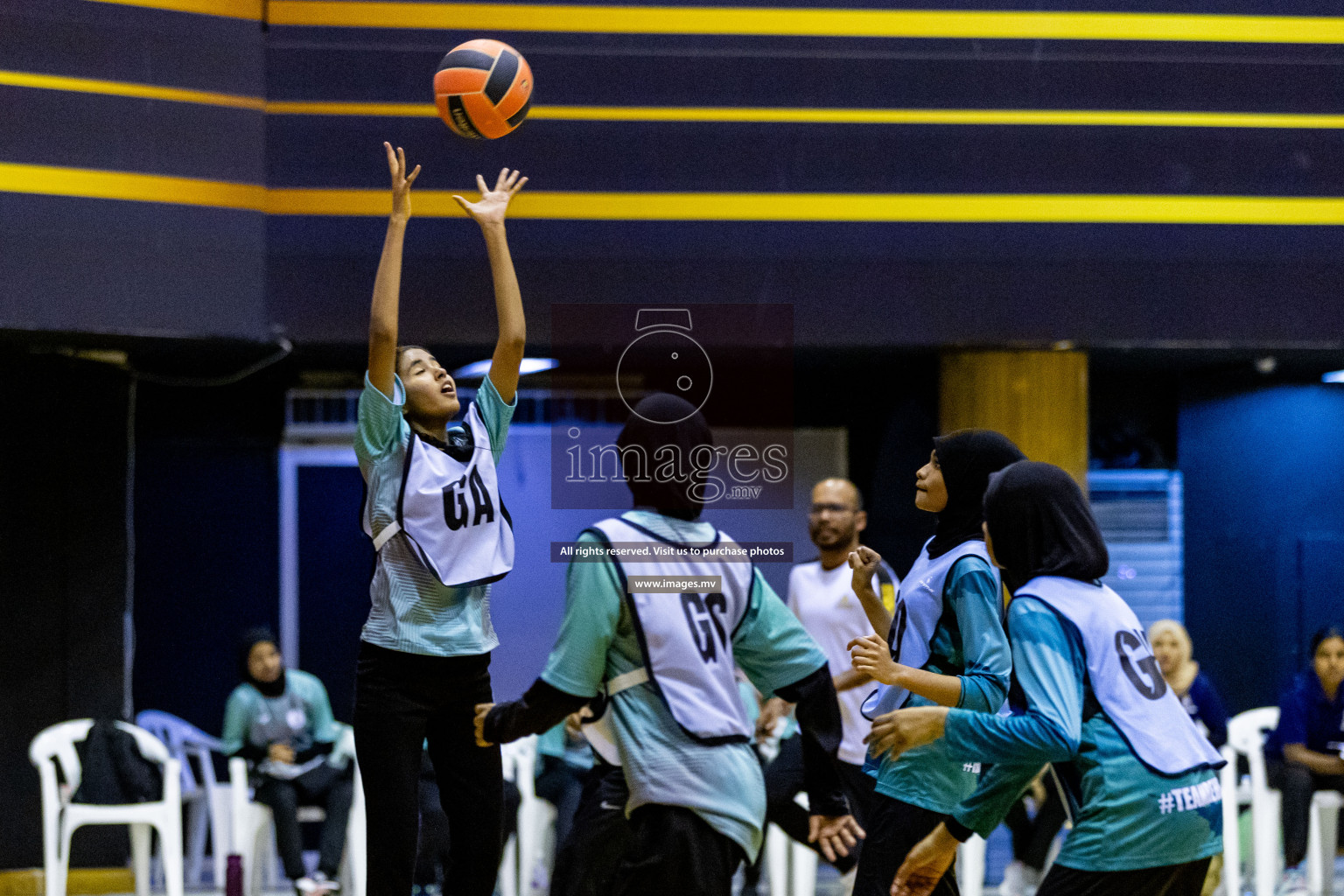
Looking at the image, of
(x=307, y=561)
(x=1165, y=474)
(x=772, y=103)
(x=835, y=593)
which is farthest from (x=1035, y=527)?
(x=307, y=561)

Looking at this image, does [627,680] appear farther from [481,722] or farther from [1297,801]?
[1297,801]

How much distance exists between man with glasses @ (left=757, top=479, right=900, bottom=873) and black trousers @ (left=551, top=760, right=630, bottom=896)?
154 cm

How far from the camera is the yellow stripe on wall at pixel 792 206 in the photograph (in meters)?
6.64

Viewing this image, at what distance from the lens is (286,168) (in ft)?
22.1

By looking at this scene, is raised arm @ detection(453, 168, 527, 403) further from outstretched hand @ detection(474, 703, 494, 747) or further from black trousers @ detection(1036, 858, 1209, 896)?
black trousers @ detection(1036, 858, 1209, 896)

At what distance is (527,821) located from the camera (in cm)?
671

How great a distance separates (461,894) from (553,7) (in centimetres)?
461

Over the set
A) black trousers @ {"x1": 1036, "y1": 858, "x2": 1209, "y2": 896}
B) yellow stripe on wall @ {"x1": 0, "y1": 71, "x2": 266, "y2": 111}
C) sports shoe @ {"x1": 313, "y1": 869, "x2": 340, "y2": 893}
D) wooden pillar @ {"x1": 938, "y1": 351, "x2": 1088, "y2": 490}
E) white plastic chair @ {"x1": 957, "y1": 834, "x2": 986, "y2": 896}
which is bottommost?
sports shoe @ {"x1": 313, "y1": 869, "x2": 340, "y2": 893}

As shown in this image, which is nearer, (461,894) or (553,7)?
(461,894)

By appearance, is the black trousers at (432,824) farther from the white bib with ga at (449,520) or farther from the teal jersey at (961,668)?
the teal jersey at (961,668)

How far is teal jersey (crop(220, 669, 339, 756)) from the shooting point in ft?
23.1

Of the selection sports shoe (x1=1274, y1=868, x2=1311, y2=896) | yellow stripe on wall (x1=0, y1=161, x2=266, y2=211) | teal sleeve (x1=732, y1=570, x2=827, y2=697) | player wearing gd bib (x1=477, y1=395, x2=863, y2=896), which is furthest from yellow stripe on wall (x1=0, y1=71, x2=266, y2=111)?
sports shoe (x1=1274, y1=868, x2=1311, y2=896)

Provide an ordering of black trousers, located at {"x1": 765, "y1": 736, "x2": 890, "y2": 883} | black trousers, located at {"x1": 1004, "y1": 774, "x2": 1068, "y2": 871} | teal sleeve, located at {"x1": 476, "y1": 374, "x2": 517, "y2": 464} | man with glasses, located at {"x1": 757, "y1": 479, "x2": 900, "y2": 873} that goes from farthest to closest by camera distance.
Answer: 1. black trousers, located at {"x1": 1004, "y1": 774, "x2": 1068, "y2": 871}
2. man with glasses, located at {"x1": 757, "y1": 479, "x2": 900, "y2": 873}
3. black trousers, located at {"x1": 765, "y1": 736, "x2": 890, "y2": 883}
4. teal sleeve, located at {"x1": 476, "y1": 374, "x2": 517, "y2": 464}

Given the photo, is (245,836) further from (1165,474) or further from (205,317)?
(1165,474)
